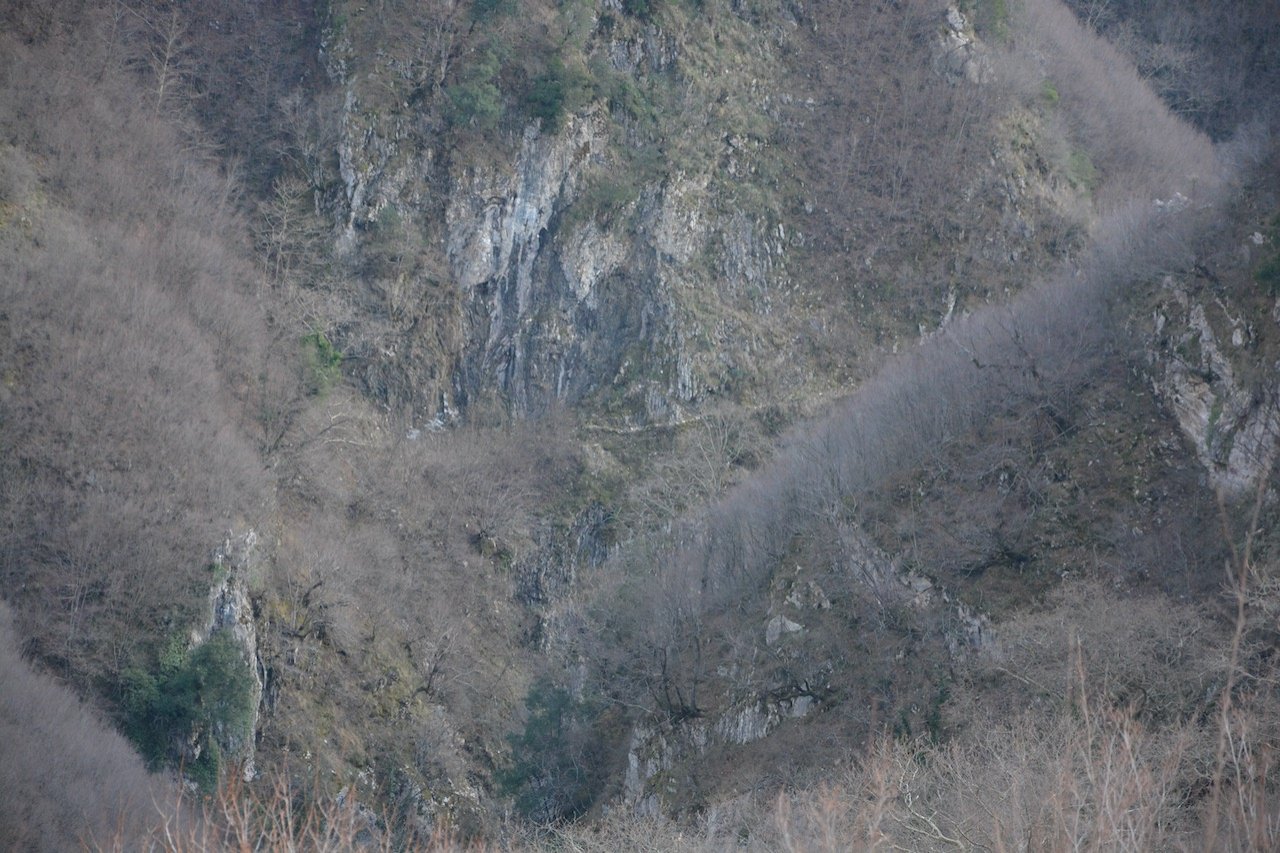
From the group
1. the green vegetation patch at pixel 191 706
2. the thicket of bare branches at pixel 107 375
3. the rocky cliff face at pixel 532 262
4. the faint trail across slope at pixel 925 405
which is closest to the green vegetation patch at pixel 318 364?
the thicket of bare branches at pixel 107 375

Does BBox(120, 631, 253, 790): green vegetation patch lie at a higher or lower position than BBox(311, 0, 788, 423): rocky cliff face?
lower

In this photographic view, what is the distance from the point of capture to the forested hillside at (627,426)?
901 inches

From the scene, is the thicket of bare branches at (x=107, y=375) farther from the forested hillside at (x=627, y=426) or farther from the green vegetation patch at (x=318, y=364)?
the green vegetation patch at (x=318, y=364)

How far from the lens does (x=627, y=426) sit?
150ft

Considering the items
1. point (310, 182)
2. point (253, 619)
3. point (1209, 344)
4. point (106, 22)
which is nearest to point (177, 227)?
point (310, 182)

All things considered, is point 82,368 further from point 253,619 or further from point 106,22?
point 106,22

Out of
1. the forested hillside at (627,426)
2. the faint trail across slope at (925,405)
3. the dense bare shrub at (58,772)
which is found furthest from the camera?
the faint trail across slope at (925,405)

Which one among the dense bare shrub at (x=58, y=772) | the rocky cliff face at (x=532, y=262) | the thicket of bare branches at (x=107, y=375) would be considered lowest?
the dense bare shrub at (x=58, y=772)

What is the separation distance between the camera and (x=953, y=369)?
33.8m

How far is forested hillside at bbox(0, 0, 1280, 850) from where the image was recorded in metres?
22.9

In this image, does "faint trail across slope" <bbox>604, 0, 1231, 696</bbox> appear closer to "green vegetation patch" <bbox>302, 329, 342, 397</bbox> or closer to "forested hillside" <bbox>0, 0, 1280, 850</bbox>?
"forested hillside" <bbox>0, 0, 1280, 850</bbox>

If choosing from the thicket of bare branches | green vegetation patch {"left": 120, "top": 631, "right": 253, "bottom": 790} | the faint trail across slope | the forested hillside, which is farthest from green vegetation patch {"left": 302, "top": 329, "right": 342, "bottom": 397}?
the faint trail across slope

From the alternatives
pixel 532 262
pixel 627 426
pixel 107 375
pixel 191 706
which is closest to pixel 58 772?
pixel 191 706

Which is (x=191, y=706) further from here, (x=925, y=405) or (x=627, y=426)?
(x=925, y=405)
